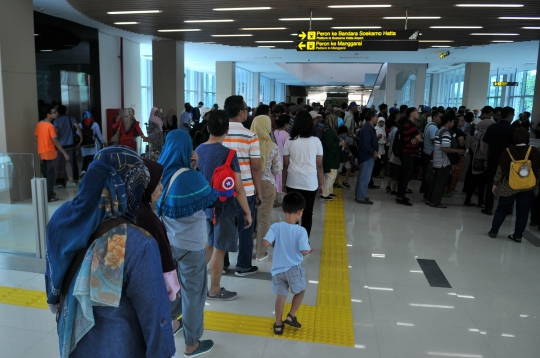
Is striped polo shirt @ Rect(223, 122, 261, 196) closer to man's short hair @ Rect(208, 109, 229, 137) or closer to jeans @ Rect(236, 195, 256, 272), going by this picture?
jeans @ Rect(236, 195, 256, 272)

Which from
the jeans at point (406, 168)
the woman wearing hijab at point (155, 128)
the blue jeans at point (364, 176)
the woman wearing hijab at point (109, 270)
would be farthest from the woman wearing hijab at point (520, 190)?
the woman wearing hijab at point (109, 270)

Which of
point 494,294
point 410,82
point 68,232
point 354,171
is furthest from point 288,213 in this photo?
point 410,82

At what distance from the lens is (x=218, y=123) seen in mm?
3572

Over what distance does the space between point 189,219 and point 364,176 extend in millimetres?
6000

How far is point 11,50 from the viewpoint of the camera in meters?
7.86

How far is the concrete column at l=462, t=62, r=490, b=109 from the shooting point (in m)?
21.9

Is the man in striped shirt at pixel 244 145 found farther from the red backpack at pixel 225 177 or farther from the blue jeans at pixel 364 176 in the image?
the blue jeans at pixel 364 176

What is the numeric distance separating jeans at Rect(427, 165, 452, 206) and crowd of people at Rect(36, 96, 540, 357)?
0.02 meters

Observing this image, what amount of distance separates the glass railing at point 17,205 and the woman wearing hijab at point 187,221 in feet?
8.66

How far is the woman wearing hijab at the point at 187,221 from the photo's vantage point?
2.79 metres

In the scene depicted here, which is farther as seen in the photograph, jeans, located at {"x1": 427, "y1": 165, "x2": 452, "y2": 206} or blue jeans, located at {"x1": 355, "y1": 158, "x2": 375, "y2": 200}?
blue jeans, located at {"x1": 355, "y1": 158, "x2": 375, "y2": 200}

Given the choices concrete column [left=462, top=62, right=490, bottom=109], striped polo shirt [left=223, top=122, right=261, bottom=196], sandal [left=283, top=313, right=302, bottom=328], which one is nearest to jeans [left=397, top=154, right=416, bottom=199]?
striped polo shirt [left=223, top=122, right=261, bottom=196]

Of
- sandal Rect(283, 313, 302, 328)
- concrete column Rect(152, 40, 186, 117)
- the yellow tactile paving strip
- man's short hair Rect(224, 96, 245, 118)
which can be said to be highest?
concrete column Rect(152, 40, 186, 117)

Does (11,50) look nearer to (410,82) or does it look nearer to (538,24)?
(538,24)
